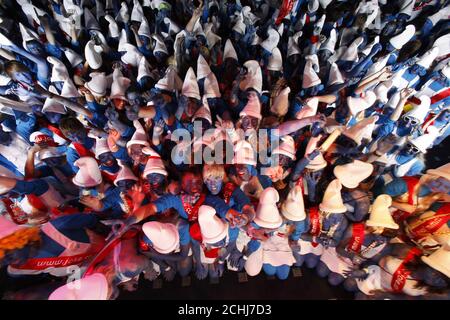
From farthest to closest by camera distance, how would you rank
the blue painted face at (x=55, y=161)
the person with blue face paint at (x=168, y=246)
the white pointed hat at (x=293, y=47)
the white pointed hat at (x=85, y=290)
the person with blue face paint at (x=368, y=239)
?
the white pointed hat at (x=293, y=47), the blue painted face at (x=55, y=161), the person with blue face paint at (x=368, y=239), the person with blue face paint at (x=168, y=246), the white pointed hat at (x=85, y=290)

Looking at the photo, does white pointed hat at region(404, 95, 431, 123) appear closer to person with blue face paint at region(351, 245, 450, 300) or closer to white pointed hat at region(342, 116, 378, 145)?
white pointed hat at region(342, 116, 378, 145)

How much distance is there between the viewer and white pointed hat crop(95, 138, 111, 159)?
187 cm

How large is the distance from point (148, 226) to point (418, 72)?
2608mm

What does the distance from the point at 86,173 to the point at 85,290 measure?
2.40 ft

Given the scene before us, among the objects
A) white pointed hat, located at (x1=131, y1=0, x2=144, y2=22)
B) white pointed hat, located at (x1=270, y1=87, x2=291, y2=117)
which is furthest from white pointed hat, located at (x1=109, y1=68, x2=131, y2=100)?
white pointed hat, located at (x1=270, y1=87, x2=291, y2=117)

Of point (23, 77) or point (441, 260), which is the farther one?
point (23, 77)

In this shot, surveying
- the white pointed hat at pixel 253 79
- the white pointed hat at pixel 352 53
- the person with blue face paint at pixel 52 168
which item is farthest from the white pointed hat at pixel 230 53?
the person with blue face paint at pixel 52 168

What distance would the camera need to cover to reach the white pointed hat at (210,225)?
5.02ft

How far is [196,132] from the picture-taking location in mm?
2039

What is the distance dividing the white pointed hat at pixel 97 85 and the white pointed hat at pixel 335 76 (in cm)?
188

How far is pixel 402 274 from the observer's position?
5.25ft

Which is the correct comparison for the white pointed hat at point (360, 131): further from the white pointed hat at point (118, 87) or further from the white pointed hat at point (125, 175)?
the white pointed hat at point (118, 87)

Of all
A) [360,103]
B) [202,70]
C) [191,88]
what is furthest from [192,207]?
[360,103]

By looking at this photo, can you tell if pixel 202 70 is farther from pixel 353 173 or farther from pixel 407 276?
pixel 407 276
